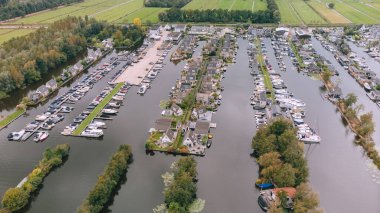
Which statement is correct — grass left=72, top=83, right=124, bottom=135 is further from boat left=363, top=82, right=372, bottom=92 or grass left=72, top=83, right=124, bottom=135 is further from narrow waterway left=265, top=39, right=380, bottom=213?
boat left=363, top=82, right=372, bottom=92

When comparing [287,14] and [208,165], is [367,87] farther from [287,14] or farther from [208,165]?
[287,14]

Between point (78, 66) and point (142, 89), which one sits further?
point (78, 66)

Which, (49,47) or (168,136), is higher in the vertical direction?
(49,47)

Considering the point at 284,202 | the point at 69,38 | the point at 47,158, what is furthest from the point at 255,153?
the point at 69,38

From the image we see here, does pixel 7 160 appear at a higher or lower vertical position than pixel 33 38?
lower

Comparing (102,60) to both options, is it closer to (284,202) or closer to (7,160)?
(7,160)

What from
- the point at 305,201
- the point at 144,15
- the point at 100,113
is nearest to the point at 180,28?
the point at 144,15

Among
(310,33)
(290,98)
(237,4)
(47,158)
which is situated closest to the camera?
(47,158)
